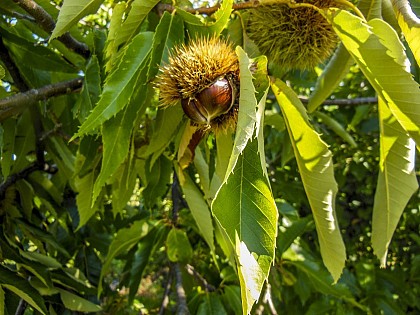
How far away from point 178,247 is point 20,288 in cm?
71

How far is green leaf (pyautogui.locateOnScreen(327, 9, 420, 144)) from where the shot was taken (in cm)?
90

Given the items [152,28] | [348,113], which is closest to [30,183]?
[152,28]

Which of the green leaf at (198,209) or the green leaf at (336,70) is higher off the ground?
the green leaf at (336,70)

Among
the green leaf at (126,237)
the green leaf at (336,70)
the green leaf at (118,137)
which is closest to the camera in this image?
the green leaf at (118,137)

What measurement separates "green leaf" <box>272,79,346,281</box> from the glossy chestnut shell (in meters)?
0.10

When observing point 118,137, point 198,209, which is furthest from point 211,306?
point 118,137

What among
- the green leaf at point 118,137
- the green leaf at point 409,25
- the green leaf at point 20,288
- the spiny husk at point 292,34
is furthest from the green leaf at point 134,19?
the green leaf at point 20,288

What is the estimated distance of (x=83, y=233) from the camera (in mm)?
2490

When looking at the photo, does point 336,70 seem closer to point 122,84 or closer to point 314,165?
point 314,165

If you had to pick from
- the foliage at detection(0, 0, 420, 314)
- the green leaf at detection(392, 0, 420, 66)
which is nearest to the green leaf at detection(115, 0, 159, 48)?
the foliage at detection(0, 0, 420, 314)

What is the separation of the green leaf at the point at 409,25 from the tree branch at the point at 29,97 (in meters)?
0.91

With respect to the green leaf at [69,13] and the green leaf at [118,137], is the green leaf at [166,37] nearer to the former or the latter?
the green leaf at [118,137]

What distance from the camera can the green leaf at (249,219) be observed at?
0.78 meters

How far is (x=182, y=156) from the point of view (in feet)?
4.21
